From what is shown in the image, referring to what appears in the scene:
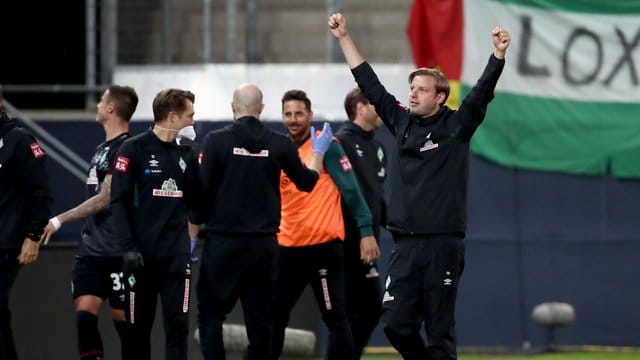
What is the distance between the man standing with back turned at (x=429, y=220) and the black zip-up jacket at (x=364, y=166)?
2.13 m

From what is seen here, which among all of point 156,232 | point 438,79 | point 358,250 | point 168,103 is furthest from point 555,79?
point 156,232

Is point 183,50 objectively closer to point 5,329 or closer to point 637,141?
point 637,141

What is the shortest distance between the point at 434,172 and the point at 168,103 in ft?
5.74

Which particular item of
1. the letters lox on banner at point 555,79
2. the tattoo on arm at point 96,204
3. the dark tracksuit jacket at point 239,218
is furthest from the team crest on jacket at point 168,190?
the letters lox on banner at point 555,79

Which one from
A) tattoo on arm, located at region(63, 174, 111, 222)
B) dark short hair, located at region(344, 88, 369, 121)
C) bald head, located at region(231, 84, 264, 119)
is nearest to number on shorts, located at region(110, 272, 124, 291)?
tattoo on arm, located at region(63, 174, 111, 222)

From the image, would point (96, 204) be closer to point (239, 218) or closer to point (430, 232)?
point (239, 218)

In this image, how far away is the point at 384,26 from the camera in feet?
49.9

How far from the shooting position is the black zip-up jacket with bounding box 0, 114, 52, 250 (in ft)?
33.6

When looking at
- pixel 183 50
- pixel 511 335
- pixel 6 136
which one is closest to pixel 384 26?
pixel 183 50

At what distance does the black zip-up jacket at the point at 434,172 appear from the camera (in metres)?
9.06

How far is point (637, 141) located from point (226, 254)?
5.73m

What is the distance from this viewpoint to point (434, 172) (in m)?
9.11

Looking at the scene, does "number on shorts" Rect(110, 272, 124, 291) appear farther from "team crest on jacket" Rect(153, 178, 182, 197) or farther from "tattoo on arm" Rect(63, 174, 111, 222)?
"team crest on jacket" Rect(153, 178, 182, 197)

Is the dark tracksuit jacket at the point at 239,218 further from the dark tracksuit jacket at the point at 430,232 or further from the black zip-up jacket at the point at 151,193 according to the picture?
the dark tracksuit jacket at the point at 430,232
